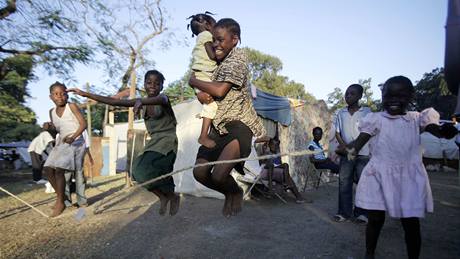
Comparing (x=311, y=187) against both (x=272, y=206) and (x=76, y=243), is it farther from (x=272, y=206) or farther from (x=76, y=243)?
(x=76, y=243)

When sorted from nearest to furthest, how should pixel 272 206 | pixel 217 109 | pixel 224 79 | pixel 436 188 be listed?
pixel 224 79, pixel 217 109, pixel 272 206, pixel 436 188

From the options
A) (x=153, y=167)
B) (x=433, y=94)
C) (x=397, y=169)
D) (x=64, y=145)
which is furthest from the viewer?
(x=433, y=94)

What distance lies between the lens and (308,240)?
14.1ft

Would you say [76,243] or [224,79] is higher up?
[224,79]

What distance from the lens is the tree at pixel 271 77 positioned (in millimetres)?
34812

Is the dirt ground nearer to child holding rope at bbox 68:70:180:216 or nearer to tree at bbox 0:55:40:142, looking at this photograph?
child holding rope at bbox 68:70:180:216

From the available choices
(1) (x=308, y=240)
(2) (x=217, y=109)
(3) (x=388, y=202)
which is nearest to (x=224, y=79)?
(2) (x=217, y=109)

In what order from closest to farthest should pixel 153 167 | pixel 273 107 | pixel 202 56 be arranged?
1. pixel 202 56
2. pixel 153 167
3. pixel 273 107

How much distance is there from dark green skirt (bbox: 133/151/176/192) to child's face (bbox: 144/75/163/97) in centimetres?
70

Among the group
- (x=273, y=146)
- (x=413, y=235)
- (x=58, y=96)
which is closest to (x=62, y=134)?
(x=58, y=96)

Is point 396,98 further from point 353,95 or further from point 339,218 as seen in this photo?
point 339,218

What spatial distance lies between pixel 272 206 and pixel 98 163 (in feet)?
33.6

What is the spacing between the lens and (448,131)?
7.82ft

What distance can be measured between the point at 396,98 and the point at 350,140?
7.00ft
